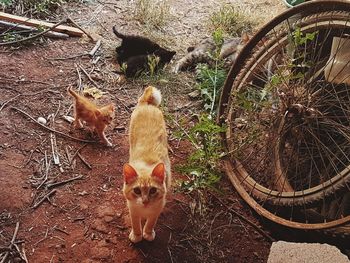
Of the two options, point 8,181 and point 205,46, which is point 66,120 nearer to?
point 8,181

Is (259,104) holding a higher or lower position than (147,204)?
higher

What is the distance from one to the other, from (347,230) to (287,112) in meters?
0.79

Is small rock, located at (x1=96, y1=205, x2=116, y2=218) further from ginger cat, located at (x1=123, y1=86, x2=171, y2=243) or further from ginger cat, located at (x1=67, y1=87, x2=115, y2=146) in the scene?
ginger cat, located at (x1=67, y1=87, x2=115, y2=146)

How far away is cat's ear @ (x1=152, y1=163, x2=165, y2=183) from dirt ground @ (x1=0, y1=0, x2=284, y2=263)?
22.1 inches

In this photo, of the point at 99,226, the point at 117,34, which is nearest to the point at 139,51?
the point at 117,34

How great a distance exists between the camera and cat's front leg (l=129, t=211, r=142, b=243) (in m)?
2.65

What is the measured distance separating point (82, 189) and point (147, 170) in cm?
76

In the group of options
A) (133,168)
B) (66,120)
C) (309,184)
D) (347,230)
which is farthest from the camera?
(66,120)

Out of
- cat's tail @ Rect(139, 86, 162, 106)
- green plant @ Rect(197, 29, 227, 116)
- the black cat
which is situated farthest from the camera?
the black cat

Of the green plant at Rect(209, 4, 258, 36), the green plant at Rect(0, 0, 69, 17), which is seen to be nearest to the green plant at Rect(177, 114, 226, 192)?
the green plant at Rect(209, 4, 258, 36)

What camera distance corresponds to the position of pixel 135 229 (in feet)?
8.95

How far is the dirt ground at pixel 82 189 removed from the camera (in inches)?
109

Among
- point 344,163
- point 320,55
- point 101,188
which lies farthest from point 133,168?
point 320,55

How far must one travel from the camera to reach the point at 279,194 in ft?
9.55
